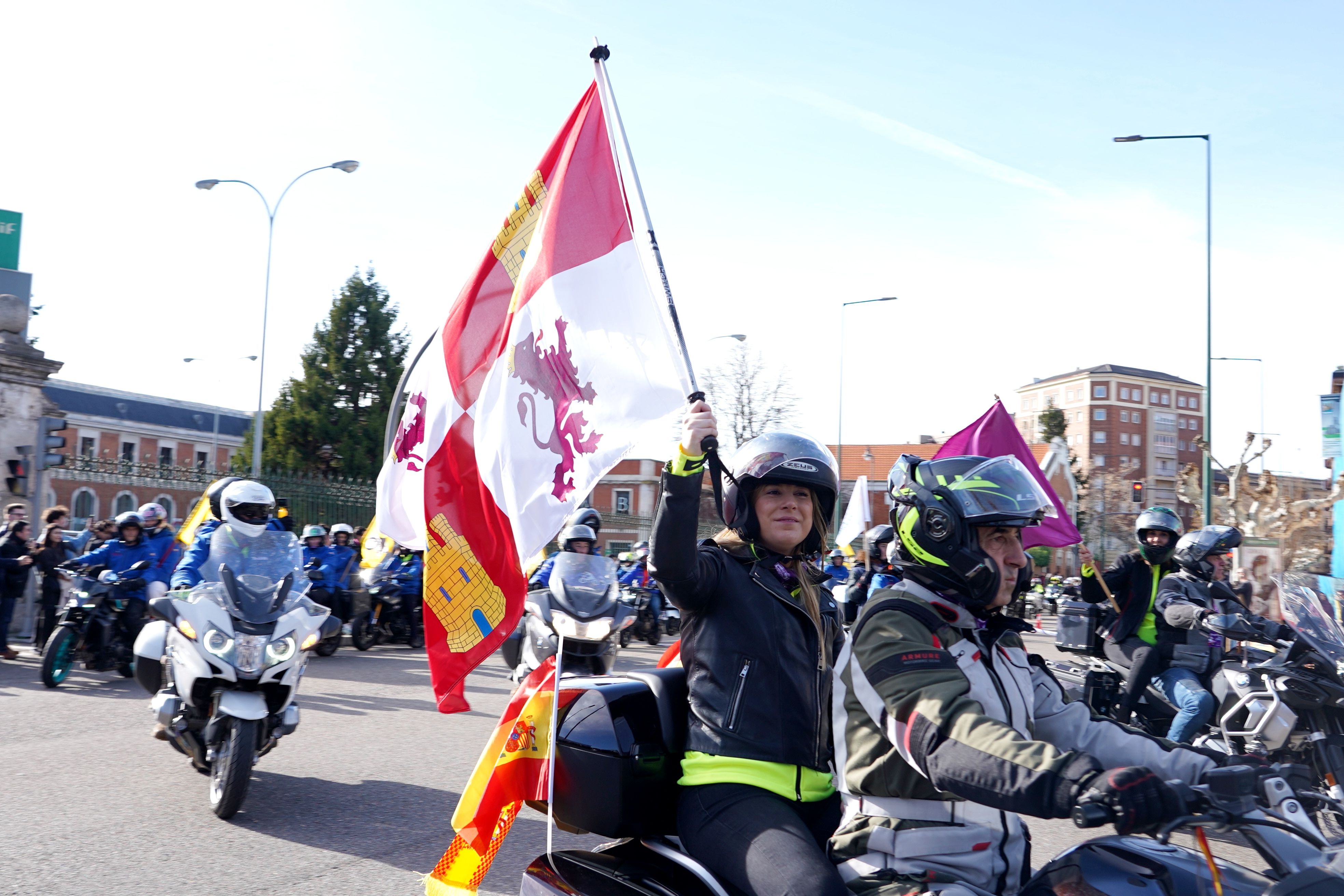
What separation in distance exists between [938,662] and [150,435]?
81.6m

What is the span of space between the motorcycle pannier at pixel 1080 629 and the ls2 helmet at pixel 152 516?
9045 mm

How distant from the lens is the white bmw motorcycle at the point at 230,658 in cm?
590

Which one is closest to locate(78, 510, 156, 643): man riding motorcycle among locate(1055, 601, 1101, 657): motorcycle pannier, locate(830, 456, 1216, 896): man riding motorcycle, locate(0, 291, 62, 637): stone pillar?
locate(0, 291, 62, 637): stone pillar

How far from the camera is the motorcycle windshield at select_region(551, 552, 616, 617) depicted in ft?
30.0

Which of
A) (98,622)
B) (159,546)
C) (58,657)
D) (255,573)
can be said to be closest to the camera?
(255,573)

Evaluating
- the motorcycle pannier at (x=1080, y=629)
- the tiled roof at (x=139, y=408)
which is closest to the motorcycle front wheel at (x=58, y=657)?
the motorcycle pannier at (x=1080, y=629)

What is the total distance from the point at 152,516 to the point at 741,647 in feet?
34.0

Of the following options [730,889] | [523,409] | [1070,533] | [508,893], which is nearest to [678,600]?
[730,889]

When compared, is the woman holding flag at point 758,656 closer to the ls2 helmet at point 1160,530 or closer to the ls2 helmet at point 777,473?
the ls2 helmet at point 777,473

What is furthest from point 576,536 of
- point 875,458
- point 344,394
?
point 875,458

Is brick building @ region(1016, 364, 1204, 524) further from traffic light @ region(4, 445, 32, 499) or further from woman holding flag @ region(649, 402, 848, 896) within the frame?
woman holding flag @ region(649, 402, 848, 896)

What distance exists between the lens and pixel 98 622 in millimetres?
11086

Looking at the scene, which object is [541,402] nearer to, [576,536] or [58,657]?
[576,536]

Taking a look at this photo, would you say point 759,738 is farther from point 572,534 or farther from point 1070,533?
point 1070,533
